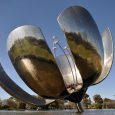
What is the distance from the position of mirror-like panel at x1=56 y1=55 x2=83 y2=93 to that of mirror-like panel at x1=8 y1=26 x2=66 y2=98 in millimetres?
1341

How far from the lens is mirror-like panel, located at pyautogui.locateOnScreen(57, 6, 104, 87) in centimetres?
1477

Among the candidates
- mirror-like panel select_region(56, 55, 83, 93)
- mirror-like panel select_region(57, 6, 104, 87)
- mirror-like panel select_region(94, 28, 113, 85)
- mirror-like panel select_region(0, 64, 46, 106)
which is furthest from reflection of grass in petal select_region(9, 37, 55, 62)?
mirror-like panel select_region(94, 28, 113, 85)

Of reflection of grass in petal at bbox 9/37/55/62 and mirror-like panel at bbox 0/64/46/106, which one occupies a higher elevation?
reflection of grass in petal at bbox 9/37/55/62

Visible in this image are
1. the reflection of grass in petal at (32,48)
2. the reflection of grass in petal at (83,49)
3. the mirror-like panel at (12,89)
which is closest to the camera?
the reflection of grass in petal at (83,49)

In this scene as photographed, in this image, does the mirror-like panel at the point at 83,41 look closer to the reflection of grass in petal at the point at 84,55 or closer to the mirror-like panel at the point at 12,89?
the reflection of grass in petal at the point at 84,55

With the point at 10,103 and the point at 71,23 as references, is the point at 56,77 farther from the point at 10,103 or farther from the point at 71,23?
the point at 10,103

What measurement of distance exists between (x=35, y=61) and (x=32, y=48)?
626 mm

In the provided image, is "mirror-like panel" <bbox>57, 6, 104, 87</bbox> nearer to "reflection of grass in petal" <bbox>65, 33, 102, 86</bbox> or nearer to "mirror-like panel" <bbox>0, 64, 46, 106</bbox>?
"reflection of grass in petal" <bbox>65, 33, 102, 86</bbox>

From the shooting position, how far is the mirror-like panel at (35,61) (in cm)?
1487

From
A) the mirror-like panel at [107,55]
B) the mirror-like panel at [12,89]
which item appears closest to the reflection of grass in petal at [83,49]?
the mirror-like panel at [107,55]

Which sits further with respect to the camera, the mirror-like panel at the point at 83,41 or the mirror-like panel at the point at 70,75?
the mirror-like panel at the point at 70,75

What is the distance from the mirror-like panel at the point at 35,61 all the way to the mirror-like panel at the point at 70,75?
1341 mm

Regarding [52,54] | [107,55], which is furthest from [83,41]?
[107,55]

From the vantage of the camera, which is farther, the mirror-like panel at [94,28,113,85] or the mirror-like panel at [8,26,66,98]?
the mirror-like panel at [94,28,113,85]
